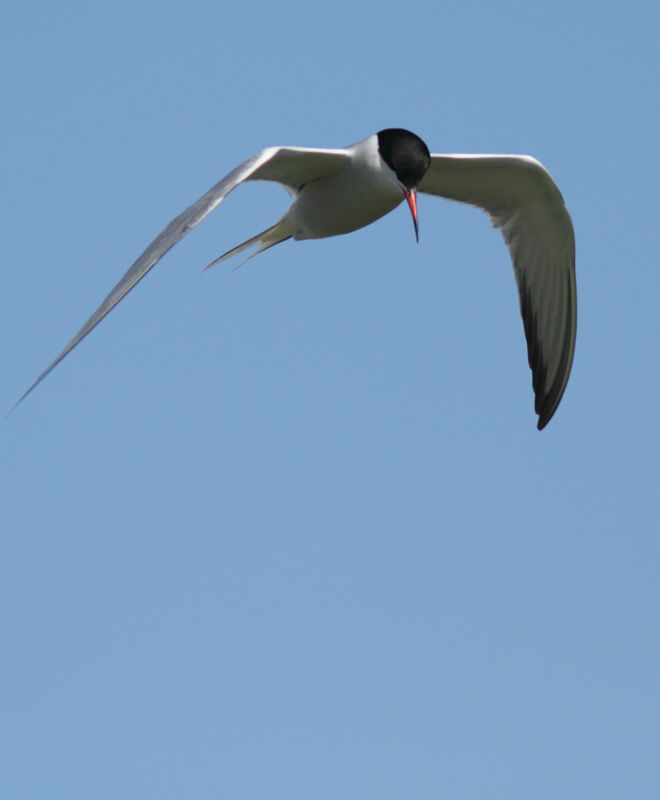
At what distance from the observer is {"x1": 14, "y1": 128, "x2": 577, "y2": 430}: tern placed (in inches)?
294

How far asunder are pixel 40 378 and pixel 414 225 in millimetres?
3197

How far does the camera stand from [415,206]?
8031 mm

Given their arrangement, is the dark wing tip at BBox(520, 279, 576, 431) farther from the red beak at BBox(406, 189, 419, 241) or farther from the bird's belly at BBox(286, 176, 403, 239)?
the red beak at BBox(406, 189, 419, 241)

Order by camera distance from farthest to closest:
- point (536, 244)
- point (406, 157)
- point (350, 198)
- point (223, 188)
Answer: point (536, 244) → point (350, 198) → point (406, 157) → point (223, 188)

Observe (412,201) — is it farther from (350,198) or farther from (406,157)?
(350,198)

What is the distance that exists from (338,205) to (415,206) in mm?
703

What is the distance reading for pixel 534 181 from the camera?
32.0ft

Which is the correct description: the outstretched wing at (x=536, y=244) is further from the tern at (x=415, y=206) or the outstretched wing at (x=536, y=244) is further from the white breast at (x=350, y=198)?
the white breast at (x=350, y=198)

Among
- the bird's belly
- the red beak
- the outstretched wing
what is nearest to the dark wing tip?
the outstretched wing

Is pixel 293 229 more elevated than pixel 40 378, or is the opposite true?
pixel 293 229

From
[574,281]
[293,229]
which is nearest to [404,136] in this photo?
[293,229]

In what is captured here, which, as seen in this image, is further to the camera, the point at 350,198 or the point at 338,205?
the point at 338,205

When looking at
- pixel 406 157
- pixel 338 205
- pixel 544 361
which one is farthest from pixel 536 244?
pixel 406 157

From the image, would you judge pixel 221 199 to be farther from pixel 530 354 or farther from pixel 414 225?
pixel 530 354
